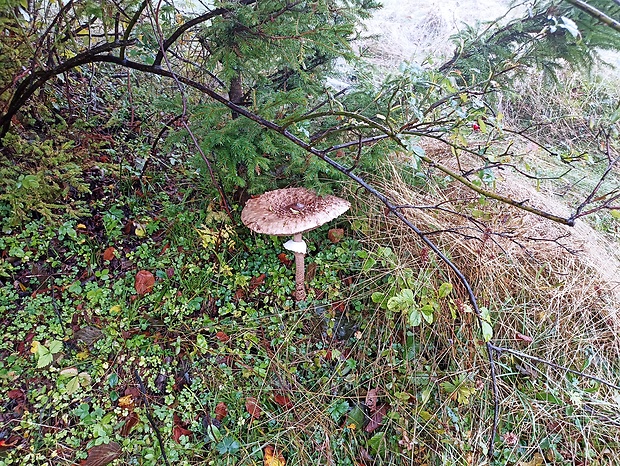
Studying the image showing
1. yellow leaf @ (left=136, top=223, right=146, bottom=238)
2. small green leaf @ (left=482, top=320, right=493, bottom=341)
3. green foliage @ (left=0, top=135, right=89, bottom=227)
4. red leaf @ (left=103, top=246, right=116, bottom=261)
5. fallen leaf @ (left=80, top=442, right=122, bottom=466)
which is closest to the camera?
small green leaf @ (left=482, top=320, right=493, bottom=341)

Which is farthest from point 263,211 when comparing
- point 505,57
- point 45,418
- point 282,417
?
point 505,57

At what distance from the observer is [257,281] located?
2402 mm

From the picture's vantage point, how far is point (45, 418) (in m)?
1.75

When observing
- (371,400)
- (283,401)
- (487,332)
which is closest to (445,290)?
(487,332)

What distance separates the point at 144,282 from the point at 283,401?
110cm

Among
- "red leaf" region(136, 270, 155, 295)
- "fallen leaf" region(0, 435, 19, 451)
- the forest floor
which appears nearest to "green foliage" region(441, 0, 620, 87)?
the forest floor

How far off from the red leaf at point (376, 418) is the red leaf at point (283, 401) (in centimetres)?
41

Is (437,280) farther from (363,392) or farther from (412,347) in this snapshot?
(363,392)

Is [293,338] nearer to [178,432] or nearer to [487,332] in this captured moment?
[178,432]

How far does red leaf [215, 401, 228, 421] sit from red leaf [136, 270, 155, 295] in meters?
0.83

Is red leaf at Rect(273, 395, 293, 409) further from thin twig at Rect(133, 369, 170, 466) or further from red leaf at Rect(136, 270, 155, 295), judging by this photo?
red leaf at Rect(136, 270, 155, 295)

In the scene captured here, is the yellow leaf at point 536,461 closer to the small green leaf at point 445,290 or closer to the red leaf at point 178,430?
the small green leaf at point 445,290

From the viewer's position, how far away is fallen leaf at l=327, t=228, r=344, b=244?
253cm

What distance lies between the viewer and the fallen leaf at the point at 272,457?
172 cm
